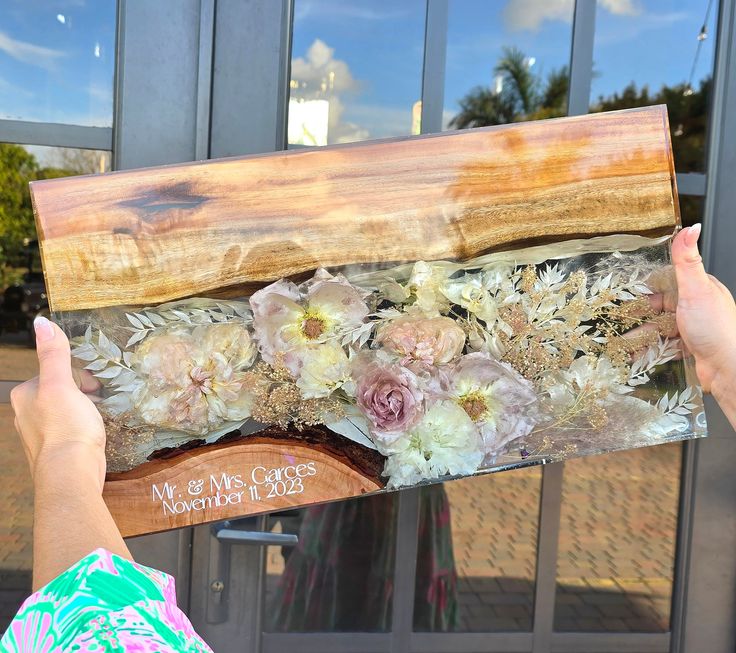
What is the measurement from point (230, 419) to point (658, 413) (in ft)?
2.20

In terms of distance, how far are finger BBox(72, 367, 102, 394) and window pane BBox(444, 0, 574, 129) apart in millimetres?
835

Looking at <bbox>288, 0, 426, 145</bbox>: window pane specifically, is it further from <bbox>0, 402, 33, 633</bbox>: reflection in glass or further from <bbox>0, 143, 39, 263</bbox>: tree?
<bbox>0, 402, 33, 633</bbox>: reflection in glass

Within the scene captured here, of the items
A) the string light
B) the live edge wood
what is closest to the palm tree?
the string light

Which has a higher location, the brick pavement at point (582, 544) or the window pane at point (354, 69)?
the window pane at point (354, 69)

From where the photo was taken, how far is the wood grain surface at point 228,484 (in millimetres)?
979

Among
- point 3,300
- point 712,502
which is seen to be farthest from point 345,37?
point 712,502

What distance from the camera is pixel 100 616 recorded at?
2.09 ft

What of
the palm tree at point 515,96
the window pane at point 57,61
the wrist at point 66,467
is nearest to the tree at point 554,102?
the palm tree at point 515,96

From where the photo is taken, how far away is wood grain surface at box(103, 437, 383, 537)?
98 cm

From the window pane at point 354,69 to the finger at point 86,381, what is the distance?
601 millimetres

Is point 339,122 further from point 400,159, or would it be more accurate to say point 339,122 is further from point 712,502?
point 712,502

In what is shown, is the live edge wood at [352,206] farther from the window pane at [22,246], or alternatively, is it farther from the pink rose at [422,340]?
the window pane at [22,246]

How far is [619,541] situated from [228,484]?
0.89 m

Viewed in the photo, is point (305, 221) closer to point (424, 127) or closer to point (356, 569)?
point (424, 127)
